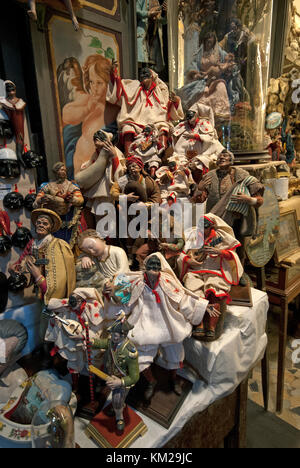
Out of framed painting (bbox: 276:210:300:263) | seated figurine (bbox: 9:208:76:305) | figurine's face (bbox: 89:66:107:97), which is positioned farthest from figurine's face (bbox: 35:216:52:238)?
framed painting (bbox: 276:210:300:263)

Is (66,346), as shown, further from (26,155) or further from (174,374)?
(26,155)

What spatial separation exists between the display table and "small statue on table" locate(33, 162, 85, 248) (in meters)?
1.64

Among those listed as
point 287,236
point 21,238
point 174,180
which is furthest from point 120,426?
point 287,236

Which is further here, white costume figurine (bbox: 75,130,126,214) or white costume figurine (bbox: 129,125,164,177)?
white costume figurine (bbox: 129,125,164,177)

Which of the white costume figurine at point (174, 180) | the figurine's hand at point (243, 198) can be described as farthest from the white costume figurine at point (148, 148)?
the figurine's hand at point (243, 198)

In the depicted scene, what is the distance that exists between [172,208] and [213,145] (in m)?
1.11

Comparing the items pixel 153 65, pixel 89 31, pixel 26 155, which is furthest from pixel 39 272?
pixel 153 65

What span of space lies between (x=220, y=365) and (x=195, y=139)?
8.43 feet

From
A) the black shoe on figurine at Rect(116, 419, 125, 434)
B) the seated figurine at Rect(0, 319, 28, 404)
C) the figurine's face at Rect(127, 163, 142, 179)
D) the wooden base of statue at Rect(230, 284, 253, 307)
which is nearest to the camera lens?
the black shoe on figurine at Rect(116, 419, 125, 434)

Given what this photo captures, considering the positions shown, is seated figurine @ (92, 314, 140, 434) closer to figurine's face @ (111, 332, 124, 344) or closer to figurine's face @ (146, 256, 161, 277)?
figurine's face @ (111, 332, 124, 344)

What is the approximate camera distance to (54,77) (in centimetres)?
305

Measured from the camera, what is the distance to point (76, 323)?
1994mm

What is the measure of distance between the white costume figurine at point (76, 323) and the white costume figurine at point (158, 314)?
0.26 m

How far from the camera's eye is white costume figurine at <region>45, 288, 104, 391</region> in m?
1.99
